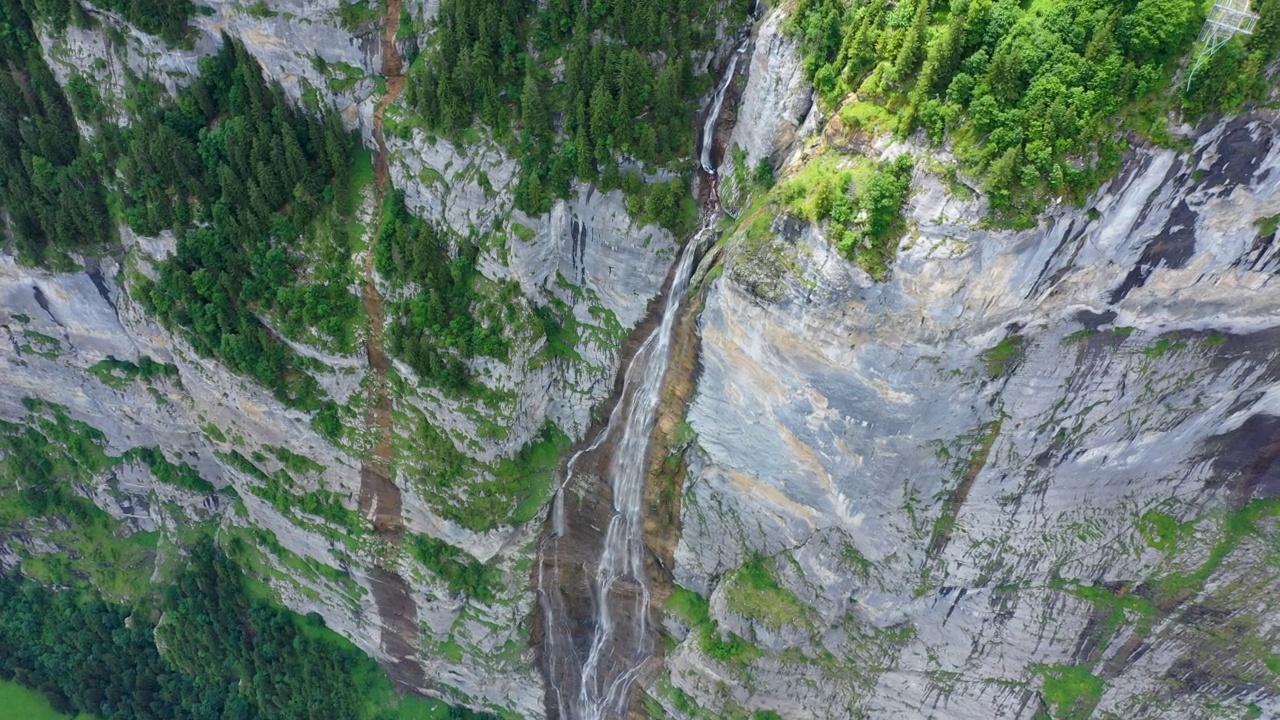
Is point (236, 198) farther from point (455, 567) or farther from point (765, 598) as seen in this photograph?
point (765, 598)

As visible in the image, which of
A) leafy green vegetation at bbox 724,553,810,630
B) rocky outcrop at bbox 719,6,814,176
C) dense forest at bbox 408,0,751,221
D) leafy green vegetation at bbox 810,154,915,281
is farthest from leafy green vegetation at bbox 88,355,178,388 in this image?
leafy green vegetation at bbox 810,154,915,281

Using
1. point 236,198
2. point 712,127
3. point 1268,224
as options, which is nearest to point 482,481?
point 236,198

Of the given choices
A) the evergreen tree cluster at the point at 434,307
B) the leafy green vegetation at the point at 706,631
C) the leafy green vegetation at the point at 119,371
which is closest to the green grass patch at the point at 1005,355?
the leafy green vegetation at the point at 706,631

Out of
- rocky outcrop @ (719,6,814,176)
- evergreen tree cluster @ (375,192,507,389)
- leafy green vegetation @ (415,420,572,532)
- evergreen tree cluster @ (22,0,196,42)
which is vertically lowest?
leafy green vegetation @ (415,420,572,532)

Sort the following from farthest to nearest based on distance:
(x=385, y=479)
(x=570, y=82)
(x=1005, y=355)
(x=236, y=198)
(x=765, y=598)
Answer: (x=385, y=479) → (x=236, y=198) → (x=765, y=598) → (x=570, y=82) → (x=1005, y=355)

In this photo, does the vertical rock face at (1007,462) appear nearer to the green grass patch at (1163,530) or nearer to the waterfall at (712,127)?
the green grass patch at (1163,530)

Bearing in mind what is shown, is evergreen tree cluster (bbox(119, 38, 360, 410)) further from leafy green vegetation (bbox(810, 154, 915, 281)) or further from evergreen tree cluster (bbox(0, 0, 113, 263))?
leafy green vegetation (bbox(810, 154, 915, 281))
